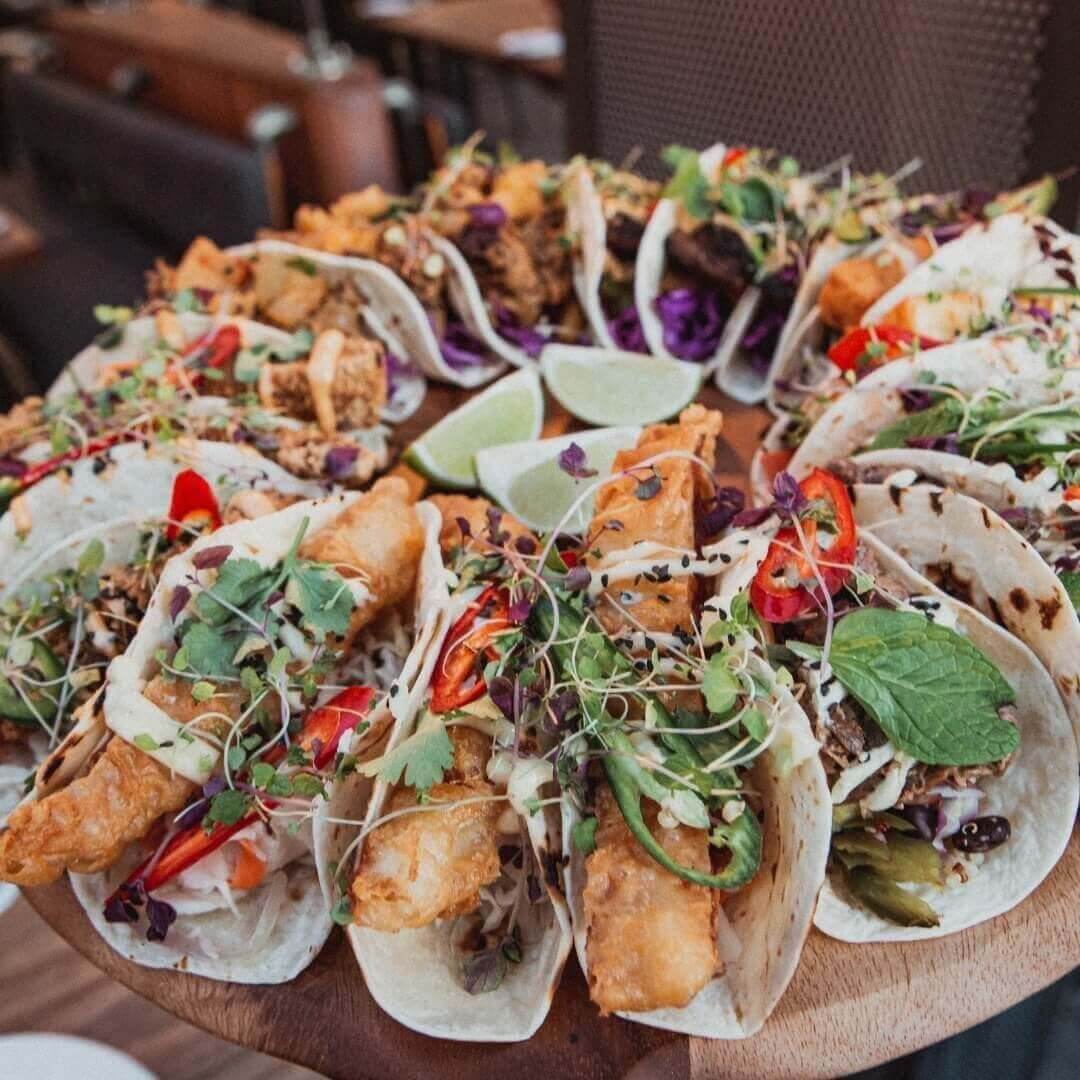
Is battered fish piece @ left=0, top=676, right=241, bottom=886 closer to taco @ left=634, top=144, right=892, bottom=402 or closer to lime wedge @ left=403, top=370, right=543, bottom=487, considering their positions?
lime wedge @ left=403, top=370, right=543, bottom=487

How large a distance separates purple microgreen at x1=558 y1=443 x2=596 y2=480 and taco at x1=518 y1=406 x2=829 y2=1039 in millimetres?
404

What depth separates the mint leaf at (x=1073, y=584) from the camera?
83.0 inches

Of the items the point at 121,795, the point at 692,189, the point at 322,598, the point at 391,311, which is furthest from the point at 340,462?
the point at 692,189

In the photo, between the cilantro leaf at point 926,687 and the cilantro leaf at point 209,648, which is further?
the cilantro leaf at point 209,648

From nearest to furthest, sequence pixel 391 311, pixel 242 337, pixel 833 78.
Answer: pixel 242 337
pixel 391 311
pixel 833 78

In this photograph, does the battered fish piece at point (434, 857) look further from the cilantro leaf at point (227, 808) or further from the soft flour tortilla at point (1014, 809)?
the soft flour tortilla at point (1014, 809)

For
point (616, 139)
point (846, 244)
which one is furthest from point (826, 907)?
point (616, 139)

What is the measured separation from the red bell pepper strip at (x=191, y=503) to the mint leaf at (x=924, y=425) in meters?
1.70

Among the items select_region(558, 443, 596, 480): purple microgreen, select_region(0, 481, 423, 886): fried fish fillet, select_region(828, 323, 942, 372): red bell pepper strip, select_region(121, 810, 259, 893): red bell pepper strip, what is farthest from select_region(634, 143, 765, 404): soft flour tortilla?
select_region(121, 810, 259, 893): red bell pepper strip

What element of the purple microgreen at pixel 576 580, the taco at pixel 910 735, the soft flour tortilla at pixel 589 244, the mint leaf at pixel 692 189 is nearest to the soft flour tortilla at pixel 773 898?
the taco at pixel 910 735

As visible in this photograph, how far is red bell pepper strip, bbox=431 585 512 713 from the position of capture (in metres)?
2.07

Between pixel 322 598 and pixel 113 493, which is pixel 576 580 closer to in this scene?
pixel 322 598

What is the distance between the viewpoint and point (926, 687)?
1.96 m

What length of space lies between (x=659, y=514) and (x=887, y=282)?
4.25ft
